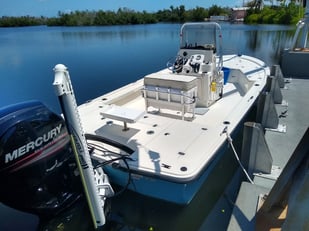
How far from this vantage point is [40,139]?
1.41 m

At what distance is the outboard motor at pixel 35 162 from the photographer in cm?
131

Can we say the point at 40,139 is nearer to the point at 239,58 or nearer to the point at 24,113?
the point at 24,113

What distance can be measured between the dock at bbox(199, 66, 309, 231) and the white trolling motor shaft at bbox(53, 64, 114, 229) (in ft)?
2.69

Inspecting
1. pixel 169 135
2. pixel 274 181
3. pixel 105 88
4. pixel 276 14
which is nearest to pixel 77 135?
pixel 169 135

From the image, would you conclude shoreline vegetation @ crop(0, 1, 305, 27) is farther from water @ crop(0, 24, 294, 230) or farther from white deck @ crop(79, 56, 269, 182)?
white deck @ crop(79, 56, 269, 182)

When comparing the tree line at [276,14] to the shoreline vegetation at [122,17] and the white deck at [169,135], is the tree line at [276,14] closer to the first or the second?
the shoreline vegetation at [122,17]

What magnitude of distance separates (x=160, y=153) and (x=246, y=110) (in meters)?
1.30

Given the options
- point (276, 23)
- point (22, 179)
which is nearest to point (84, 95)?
point (22, 179)

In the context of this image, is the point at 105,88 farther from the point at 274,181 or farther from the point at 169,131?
the point at 274,181

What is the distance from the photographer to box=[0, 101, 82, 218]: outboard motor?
4.29 ft

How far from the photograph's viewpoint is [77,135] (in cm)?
129

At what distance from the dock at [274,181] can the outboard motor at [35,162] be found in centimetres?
108

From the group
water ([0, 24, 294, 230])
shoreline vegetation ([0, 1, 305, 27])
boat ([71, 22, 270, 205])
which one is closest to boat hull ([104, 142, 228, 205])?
boat ([71, 22, 270, 205])

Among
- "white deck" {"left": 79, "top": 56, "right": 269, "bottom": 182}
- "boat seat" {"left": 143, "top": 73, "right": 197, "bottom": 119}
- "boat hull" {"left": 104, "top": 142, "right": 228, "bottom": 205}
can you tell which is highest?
"boat seat" {"left": 143, "top": 73, "right": 197, "bottom": 119}
